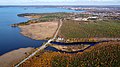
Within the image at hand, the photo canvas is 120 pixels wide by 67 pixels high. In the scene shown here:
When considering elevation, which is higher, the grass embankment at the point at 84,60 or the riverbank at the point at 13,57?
the grass embankment at the point at 84,60

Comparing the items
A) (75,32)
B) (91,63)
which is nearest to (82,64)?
(91,63)

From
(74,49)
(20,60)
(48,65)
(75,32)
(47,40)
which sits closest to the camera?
(48,65)

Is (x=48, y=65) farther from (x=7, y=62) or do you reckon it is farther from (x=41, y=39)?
(x=41, y=39)

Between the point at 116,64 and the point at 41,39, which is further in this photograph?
the point at 41,39

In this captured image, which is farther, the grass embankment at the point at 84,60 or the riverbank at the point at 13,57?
the riverbank at the point at 13,57

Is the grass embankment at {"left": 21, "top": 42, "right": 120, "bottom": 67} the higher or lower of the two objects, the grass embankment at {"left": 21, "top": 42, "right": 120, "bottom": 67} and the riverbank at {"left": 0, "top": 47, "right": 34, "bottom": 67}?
the higher

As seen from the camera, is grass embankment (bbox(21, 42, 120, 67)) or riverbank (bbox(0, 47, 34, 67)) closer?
grass embankment (bbox(21, 42, 120, 67))

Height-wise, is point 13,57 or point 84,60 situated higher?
point 84,60

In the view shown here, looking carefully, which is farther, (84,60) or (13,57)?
(13,57)
